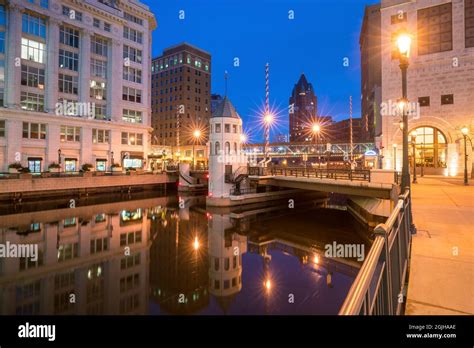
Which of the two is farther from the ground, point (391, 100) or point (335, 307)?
point (391, 100)

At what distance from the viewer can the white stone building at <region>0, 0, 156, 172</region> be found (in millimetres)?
46719

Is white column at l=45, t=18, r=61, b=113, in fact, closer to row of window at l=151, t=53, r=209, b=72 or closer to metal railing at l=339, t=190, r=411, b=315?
metal railing at l=339, t=190, r=411, b=315

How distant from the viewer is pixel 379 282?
12.9 ft

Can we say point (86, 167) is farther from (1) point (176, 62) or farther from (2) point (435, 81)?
(1) point (176, 62)

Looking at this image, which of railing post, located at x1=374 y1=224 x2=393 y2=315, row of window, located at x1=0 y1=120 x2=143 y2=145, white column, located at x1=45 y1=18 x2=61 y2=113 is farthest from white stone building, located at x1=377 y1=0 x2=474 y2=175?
white column, located at x1=45 y1=18 x2=61 y2=113

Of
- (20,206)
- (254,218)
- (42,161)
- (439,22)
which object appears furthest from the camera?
(42,161)

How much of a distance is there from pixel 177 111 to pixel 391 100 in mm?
82201

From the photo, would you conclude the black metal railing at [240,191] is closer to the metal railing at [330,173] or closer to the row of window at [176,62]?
the metal railing at [330,173]

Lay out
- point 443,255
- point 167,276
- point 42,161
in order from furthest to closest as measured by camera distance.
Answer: point 42,161 < point 167,276 < point 443,255

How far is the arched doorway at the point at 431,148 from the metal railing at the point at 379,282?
136 ft

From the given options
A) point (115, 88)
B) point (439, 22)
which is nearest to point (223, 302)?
point (439, 22)

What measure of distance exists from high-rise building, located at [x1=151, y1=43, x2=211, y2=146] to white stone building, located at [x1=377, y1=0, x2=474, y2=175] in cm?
7646

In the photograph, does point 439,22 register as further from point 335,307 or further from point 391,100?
point 335,307

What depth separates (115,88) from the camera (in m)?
59.7
